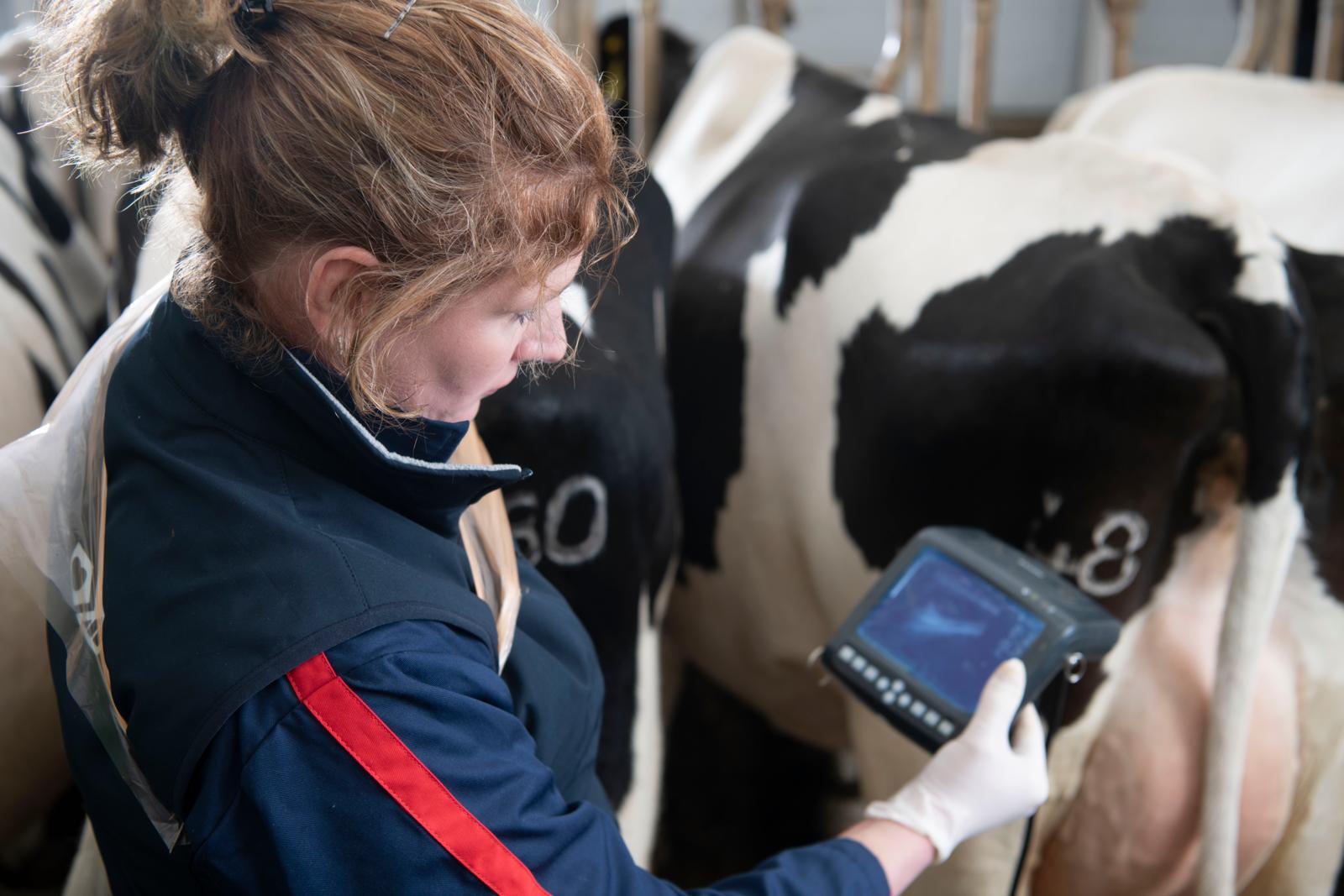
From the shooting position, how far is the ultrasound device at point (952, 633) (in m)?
0.78

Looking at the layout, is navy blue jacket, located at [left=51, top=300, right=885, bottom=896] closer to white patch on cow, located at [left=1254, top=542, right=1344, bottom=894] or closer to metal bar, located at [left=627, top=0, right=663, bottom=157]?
white patch on cow, located at [left=1254, top=542, right=1344, bottom=894]

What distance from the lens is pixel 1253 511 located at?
3.02ft

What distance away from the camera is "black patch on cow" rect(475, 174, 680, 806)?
91cm

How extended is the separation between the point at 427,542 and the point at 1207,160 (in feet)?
4.70

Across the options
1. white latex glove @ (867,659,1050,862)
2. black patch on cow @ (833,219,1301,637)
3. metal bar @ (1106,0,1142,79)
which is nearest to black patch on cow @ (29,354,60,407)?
black patch on cow @ (833,219,1301,637)

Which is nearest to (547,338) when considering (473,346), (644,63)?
(473,346)

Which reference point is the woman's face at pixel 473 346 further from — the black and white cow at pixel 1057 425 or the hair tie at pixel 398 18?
the black and white cow at pixel 1057 425

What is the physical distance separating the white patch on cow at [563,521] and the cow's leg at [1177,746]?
0.47m

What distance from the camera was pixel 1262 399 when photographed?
0.90 meters

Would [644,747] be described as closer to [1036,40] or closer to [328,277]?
[328,277]

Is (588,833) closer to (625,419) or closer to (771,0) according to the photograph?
(625,419)

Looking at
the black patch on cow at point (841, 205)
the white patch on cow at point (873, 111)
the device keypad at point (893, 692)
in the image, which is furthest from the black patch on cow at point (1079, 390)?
the white patch on cow at point (873, 111)

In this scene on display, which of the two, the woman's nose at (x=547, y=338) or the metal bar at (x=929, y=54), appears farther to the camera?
the metal bar at (x=929, y=54)

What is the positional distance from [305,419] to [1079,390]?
24.8 inches
